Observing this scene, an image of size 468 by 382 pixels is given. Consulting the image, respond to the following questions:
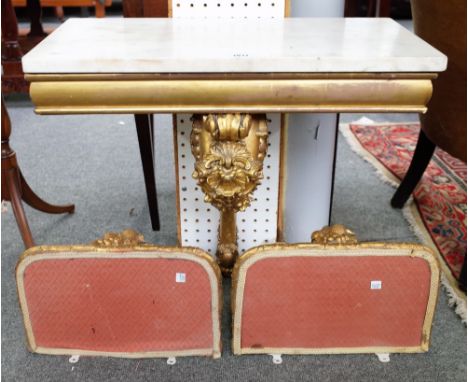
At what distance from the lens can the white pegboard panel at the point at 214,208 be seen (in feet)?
3.86

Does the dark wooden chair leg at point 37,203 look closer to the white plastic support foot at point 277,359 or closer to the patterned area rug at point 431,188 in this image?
the white plastic support foot at point 277,359

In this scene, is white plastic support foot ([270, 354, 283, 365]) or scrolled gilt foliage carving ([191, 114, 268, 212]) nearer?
scrolled gilt foliage carving ([191, 114, 268, 212])

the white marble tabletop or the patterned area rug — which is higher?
the white marble tabletop

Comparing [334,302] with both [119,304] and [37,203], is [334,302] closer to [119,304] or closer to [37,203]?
[119,304]

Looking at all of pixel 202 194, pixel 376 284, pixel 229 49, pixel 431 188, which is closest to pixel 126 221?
pixel 202 194

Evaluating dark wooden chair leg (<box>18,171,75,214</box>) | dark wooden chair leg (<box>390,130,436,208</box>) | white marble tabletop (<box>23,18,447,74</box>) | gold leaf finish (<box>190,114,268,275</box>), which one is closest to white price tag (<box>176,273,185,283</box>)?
gold leaf finish (<box>190,114,268,275</box>)

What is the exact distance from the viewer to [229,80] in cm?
75

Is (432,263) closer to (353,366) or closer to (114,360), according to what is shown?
(353,366)

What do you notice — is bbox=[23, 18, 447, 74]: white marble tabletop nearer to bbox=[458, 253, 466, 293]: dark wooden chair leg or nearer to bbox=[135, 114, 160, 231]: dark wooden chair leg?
bbox=[135, 114, 160, 231]: dark wooden chair leg

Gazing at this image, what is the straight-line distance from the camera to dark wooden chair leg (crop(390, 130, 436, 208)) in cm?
154

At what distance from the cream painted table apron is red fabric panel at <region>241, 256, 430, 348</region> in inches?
11.5

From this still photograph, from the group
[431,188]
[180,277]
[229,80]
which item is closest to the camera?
[229,80]

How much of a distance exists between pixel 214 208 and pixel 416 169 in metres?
0.70

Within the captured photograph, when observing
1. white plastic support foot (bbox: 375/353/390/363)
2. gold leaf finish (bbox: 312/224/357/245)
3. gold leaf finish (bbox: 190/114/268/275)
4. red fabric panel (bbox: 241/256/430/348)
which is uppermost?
gold leaf finish (bbox: 190/114/268/275)
